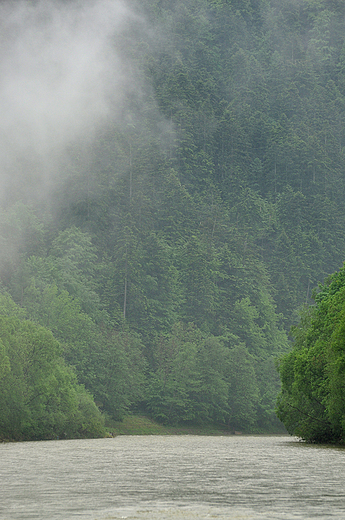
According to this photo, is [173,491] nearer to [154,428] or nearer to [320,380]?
[320,380]

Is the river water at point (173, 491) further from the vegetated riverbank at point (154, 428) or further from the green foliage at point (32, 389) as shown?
the vegetated riverbank at point (154, 428)

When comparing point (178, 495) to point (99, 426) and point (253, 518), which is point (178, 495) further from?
point (99, 426)

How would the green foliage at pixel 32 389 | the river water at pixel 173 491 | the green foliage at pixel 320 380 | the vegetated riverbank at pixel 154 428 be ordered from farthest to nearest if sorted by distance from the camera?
the vegetated riverbank at pixel 154 428 < the green foliage at pixel 32 389 < the green foliage at pixel 320 380 < the river water at pixel 173 491

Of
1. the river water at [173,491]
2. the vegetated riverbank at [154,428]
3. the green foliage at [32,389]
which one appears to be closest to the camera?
the river water at [173,491]

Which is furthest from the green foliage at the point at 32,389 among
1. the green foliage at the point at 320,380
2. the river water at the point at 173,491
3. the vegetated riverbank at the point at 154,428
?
the river water at the point at 173,491

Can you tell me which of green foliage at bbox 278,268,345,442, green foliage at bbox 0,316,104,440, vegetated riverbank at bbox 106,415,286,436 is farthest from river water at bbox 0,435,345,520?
vegetated riverbank at bbox 106,415,286,436

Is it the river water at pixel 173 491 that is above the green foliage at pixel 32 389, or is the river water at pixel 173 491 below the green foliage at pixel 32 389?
below

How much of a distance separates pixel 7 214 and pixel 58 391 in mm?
106672

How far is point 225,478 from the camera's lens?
32.3 m

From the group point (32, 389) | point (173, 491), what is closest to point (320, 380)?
point (32, 389)

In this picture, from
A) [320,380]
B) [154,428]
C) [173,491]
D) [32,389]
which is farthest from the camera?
[154,428]

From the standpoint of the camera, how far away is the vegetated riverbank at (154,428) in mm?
137875

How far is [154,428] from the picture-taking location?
14625 centimetres

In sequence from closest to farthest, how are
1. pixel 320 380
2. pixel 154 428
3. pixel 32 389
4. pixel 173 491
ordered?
pixel 173 491 → pixel 320 380 → pixel 32 389 → pixel 154 428
